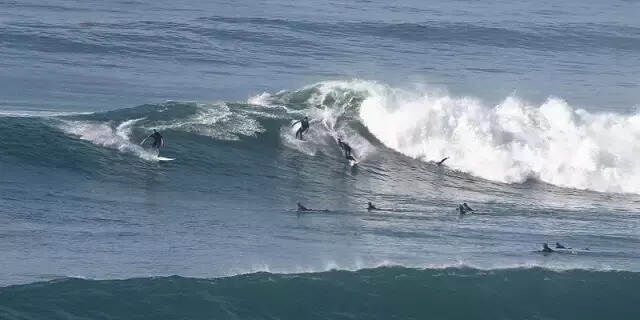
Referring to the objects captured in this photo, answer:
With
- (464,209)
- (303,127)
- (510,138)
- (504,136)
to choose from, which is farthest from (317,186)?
(510,138)

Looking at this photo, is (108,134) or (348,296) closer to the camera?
(348,296)

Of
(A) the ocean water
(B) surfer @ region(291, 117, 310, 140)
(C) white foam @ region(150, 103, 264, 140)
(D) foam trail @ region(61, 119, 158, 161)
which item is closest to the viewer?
(A) the ocean water

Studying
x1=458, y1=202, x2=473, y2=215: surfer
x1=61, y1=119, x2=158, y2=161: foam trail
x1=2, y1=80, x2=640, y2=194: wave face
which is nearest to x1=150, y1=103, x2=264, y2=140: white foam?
x1=2, y1=80, x2=640, y2=194: wave face

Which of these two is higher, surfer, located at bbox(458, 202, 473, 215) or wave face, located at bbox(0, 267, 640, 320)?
surfer, located at bbox(458, 202, 473, 215)

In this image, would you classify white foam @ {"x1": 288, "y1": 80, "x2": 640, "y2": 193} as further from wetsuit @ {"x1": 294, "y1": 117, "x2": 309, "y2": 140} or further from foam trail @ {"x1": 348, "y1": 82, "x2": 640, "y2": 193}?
wetsuit @ {"x1": 294, "y1": 117, "x2": 309, "y2": 140}

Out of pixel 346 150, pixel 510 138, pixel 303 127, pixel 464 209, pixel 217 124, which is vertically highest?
pixel 510 138

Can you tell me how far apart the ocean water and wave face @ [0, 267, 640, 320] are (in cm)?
4

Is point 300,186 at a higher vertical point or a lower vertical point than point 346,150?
lower

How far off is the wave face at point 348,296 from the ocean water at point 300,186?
37mm

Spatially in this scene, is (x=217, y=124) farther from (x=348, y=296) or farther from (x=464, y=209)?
(x=348, y=296)

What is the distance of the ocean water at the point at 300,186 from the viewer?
1966 centimetres

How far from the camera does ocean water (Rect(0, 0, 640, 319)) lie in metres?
19.7

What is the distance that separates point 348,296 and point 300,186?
929 cm

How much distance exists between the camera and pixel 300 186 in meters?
28.7
